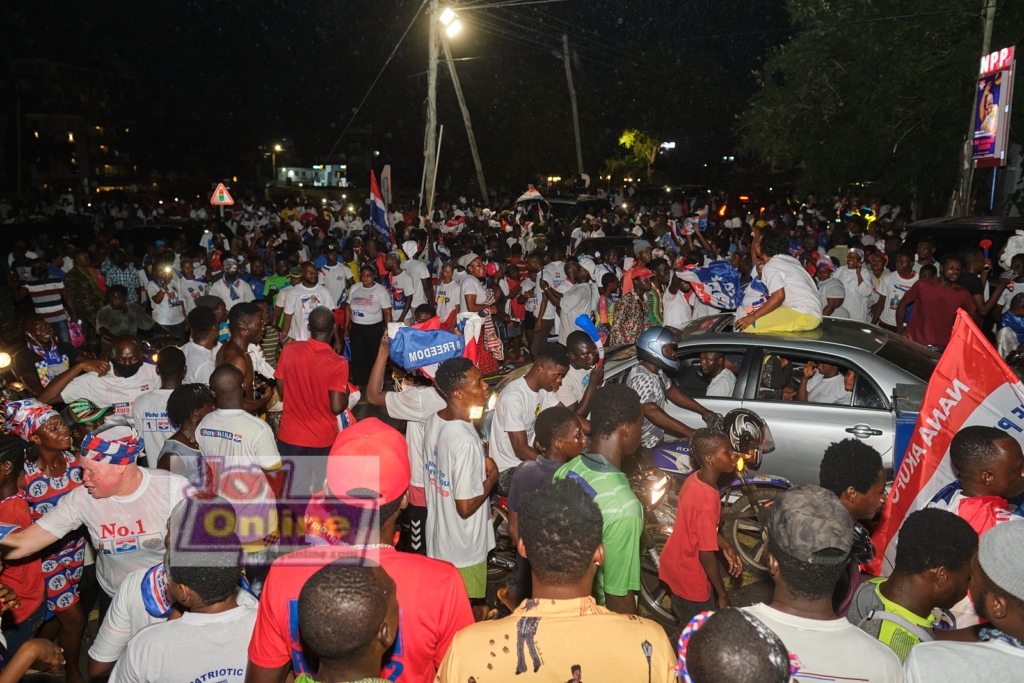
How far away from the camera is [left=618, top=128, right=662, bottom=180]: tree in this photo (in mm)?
56875

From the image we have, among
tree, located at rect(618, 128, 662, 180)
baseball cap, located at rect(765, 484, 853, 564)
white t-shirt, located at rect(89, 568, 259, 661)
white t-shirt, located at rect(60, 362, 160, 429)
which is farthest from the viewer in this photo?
tree, located at rect(618, 128, 662, 180)

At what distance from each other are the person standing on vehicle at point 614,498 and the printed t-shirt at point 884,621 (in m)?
0.88

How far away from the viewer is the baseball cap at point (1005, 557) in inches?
92.5

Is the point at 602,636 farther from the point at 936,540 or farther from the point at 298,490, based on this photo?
the point at 298,490

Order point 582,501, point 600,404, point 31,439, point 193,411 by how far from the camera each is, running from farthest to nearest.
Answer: point 193,411, point 31,439, point 600,404, point 582,501

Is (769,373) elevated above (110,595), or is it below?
above

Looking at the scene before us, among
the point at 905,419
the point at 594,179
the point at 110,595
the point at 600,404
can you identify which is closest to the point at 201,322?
the point at 110,595

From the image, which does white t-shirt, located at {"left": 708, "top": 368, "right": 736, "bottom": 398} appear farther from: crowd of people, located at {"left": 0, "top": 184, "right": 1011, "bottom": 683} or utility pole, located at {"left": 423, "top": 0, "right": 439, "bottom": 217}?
utility pole, located at {"left": 423, "top": 0, "right": 439, "bottom": 217}

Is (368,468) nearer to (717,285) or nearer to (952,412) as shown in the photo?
(952,412)

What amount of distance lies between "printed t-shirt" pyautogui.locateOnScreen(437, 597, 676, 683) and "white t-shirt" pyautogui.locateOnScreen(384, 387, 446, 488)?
8.05 feet

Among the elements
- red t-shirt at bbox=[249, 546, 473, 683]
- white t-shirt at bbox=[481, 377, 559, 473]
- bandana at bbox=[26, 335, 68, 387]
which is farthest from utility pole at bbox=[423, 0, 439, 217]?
red t-shirt at bbox=[249, 546, 473, 683]

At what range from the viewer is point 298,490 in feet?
17.2

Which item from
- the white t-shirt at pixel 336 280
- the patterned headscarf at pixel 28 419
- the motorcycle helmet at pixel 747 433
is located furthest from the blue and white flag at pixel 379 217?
the motorcycle helmet at pixel 747 433

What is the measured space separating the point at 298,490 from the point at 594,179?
43.2m
